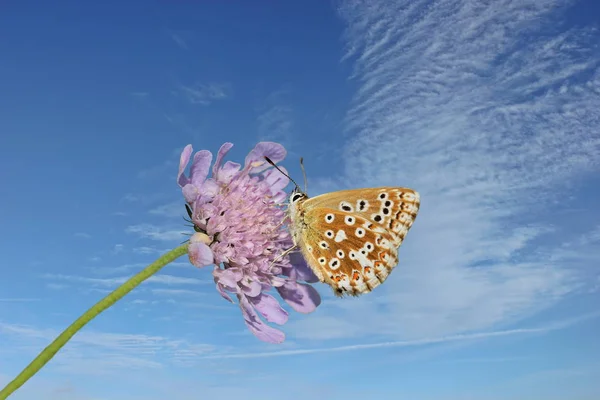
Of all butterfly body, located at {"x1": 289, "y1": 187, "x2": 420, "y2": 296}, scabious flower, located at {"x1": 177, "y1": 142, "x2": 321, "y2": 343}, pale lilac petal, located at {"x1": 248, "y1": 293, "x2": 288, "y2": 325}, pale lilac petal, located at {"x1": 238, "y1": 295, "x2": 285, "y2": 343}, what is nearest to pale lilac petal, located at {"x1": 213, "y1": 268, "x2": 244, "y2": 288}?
scabious flower, located at {"x1": 177, "y1": 142, "x2": 321, "y2": 343}

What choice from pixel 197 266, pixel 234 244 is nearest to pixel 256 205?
pixel 234 244

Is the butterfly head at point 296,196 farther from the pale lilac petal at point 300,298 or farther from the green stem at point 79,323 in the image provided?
the green stem at point 79,323

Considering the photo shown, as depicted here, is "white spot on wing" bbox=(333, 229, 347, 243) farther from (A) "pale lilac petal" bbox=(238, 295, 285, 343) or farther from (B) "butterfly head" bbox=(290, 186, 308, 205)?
(A) "pale lilac petal" bbox=(238, 295, 285, 343)

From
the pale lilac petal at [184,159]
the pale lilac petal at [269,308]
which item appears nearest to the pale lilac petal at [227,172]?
the pale lilac petal at [184,159]

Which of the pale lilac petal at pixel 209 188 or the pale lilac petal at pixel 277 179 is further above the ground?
the pale lilac petal at pixel 277 179

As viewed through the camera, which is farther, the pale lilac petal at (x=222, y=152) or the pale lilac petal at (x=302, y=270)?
the pale lilac petal at (x=302, y=270)

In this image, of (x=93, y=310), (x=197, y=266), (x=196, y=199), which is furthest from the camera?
(x=196, y=199)

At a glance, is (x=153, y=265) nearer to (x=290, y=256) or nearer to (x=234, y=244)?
(x=234, y=244)
